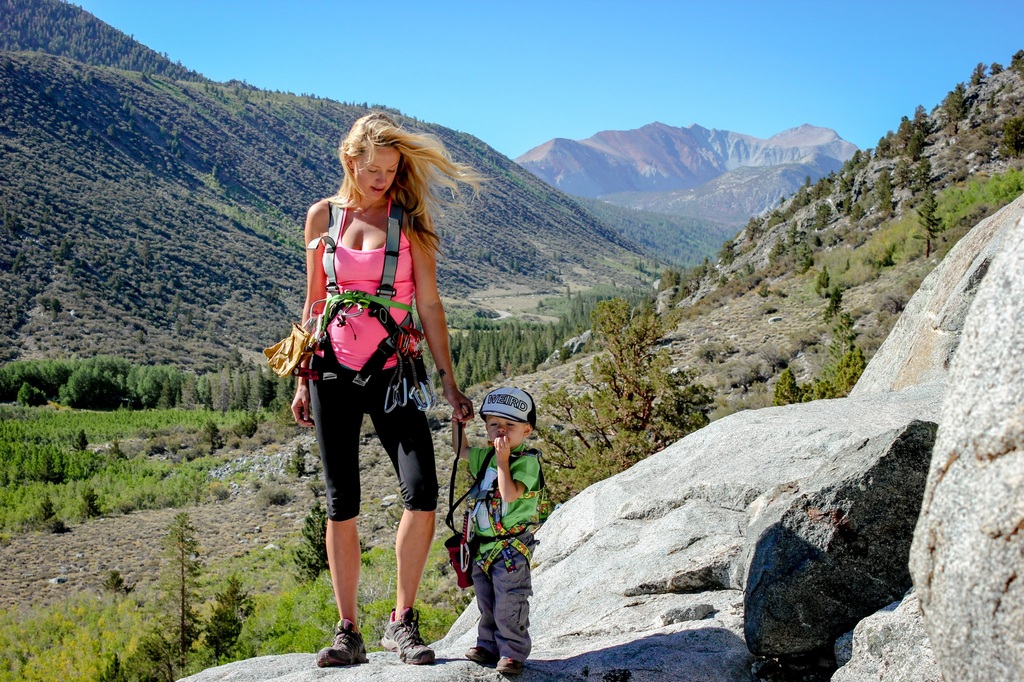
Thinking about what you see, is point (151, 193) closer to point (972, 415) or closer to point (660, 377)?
point (660, 377)

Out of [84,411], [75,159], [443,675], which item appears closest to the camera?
[443,675]

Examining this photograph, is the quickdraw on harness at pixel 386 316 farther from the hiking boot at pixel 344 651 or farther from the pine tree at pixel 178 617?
the pine tree at pixel 178 617

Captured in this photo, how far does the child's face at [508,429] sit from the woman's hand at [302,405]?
1.21 metres

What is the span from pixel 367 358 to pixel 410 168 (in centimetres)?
116

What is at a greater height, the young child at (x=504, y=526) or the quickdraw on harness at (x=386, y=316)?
the quickdraw on harness at (x=386, y=316)

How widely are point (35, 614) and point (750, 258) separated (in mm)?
50954

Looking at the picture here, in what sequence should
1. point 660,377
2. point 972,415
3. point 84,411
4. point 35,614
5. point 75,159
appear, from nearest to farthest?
point 972,415
point 660,377
point 35,614
point 84,411
point 75,159

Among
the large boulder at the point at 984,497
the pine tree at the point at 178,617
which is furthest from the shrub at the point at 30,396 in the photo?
the large boulder at the point at 984,497

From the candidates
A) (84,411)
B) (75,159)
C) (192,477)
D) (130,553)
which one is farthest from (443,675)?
(75,159)

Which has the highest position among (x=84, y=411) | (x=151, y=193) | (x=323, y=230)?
(x=151, y=193)

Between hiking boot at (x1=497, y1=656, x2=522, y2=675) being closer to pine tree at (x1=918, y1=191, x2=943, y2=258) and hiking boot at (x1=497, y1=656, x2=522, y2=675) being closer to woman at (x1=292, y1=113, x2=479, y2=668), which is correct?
woman at (x1=292, y1=113, x2=479, y2=668)

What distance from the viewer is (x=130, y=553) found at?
139 ft

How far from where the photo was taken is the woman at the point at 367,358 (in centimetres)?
420

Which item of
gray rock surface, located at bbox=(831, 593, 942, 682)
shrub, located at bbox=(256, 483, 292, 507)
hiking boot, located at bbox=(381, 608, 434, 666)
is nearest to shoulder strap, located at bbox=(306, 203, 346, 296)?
hiking boot, located at bbox=(381, 608, 434, 666)
